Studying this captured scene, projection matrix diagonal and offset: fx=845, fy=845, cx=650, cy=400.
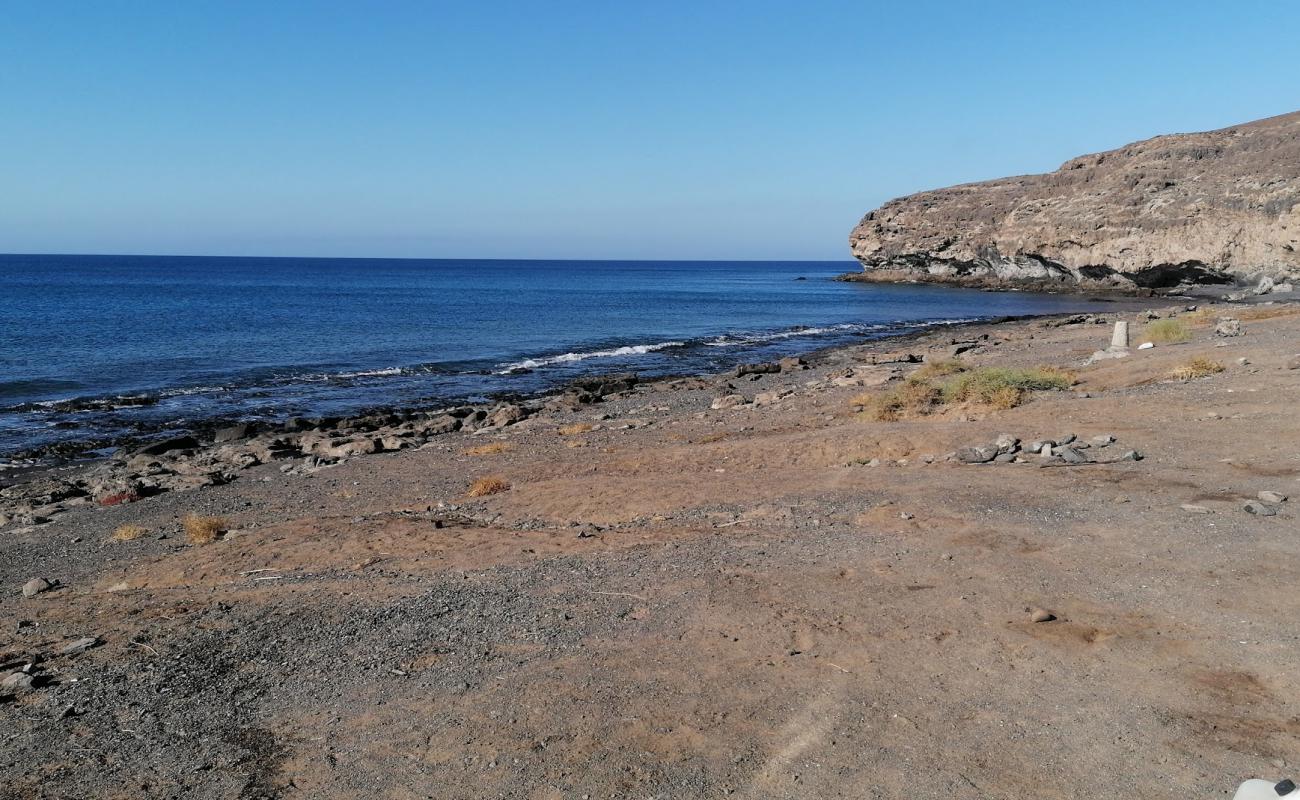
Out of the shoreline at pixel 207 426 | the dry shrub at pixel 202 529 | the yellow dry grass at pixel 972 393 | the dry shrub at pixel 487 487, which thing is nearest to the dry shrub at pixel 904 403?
the yellow dry grass at pixel 972 393

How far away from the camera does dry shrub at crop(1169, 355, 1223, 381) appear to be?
17.2 m

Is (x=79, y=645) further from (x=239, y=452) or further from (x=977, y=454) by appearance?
(x=239, y=452)

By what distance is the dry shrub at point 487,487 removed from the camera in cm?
1378

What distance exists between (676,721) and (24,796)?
4052mm

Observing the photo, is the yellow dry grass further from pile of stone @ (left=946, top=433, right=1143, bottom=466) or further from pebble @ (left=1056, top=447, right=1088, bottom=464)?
pebble @ (left=1056, top=447, right=1088, bottom=464)

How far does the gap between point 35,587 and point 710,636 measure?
8372 millimetres

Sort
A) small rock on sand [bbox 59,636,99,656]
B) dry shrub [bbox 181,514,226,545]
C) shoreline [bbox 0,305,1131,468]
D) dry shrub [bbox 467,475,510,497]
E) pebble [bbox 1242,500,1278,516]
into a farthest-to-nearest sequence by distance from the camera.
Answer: shoreline [bbox 0,305,1131,468], dry shrub [bbox 467,475,510,497], dry shrub [bbox 181,514,226,545], pebble [bbox 1242,500,1278,516], small rock on sand [bbox 59,636,99,656]

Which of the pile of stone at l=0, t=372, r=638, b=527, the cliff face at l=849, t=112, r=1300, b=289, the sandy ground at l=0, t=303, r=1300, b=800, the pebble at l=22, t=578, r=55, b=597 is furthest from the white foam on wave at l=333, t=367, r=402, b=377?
the cliff face at l=849, t=112, r=1300, b=289

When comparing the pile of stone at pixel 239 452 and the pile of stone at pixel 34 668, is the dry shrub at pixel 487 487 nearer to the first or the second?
the pile of stone at pixel 239 452

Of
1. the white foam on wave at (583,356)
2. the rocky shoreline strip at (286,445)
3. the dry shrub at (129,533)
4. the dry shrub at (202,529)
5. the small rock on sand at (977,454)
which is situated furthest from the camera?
the white foam on wave at (583,356)

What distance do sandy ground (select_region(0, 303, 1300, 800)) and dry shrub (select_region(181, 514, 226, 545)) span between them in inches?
10.3

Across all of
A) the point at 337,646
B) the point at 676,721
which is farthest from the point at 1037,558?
the point at 337,646

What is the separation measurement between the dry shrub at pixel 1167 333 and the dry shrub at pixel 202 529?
24061mm

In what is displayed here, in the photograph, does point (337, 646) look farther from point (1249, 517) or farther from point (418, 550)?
point (1249, 517)
